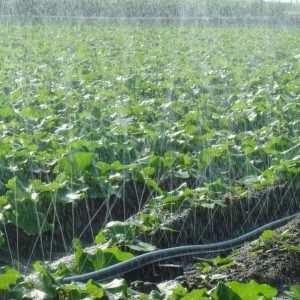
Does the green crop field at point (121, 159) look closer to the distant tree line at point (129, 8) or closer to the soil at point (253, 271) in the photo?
the soil at point (253, 271)

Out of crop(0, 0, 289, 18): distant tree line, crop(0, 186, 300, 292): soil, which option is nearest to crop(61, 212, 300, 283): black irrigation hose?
crop(0, 186, 300, 292): soil

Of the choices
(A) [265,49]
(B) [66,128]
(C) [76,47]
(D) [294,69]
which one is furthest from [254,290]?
(A) [265,49]

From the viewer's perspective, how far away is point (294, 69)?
13531 mm

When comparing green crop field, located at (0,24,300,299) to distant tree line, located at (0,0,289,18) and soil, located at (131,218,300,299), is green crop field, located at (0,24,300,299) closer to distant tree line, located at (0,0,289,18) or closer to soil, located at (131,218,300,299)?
soil, located at (131,218,300,299)

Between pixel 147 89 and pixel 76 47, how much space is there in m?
6.73

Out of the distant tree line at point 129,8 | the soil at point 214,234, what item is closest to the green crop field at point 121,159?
the soil at point 214,234

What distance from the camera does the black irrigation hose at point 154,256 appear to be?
3.92 m

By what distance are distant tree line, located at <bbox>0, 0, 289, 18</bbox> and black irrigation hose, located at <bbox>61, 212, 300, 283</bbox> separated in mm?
27319

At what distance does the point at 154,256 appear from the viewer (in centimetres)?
452

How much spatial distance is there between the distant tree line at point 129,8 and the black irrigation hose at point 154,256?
27.3 m

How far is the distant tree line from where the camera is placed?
33.4 metres

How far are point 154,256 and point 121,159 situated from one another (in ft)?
6.52

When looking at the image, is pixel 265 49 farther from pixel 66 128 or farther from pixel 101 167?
pixel 101 167

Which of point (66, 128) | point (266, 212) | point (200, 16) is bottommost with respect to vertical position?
point (200, 16)
